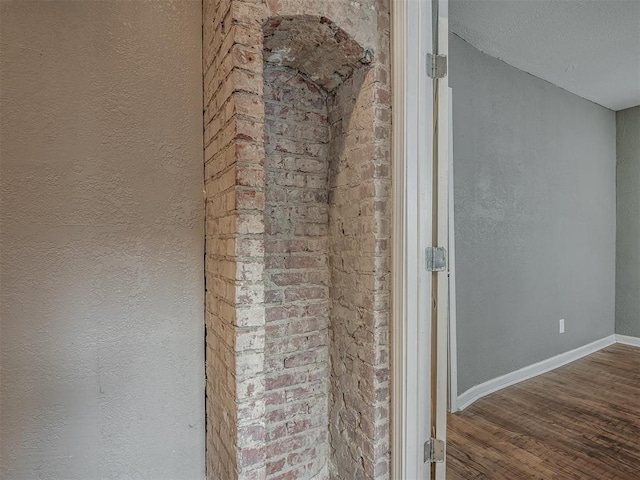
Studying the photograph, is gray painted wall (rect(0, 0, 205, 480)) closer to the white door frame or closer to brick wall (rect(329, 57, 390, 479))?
brick wall (rect(329, 57, 390, 479))

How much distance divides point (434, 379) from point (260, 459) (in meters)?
0.73

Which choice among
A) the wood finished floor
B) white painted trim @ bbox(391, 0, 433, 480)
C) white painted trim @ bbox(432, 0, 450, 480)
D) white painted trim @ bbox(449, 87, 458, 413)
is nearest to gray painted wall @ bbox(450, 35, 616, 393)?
white painted trim @ bbox(449, 87, 458, 413)

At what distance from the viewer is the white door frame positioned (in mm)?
1506

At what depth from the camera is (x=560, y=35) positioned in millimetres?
2684

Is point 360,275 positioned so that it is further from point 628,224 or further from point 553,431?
point 628,224

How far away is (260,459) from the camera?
1353 millimetres

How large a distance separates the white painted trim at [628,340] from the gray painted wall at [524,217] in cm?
24

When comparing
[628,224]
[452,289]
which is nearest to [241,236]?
[452,289]

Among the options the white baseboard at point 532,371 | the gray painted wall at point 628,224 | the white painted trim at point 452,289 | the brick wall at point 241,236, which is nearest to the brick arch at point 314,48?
the brick wall at point 241,236

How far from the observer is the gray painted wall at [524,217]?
2.66 m

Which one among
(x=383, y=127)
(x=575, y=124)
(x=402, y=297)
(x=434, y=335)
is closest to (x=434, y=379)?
(x=434, y=335)

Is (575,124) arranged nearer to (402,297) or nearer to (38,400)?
(402,297)

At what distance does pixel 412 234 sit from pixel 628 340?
4034 mm

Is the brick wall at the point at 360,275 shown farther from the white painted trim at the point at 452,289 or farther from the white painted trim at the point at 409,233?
the white painted trim at the point at 452,289
